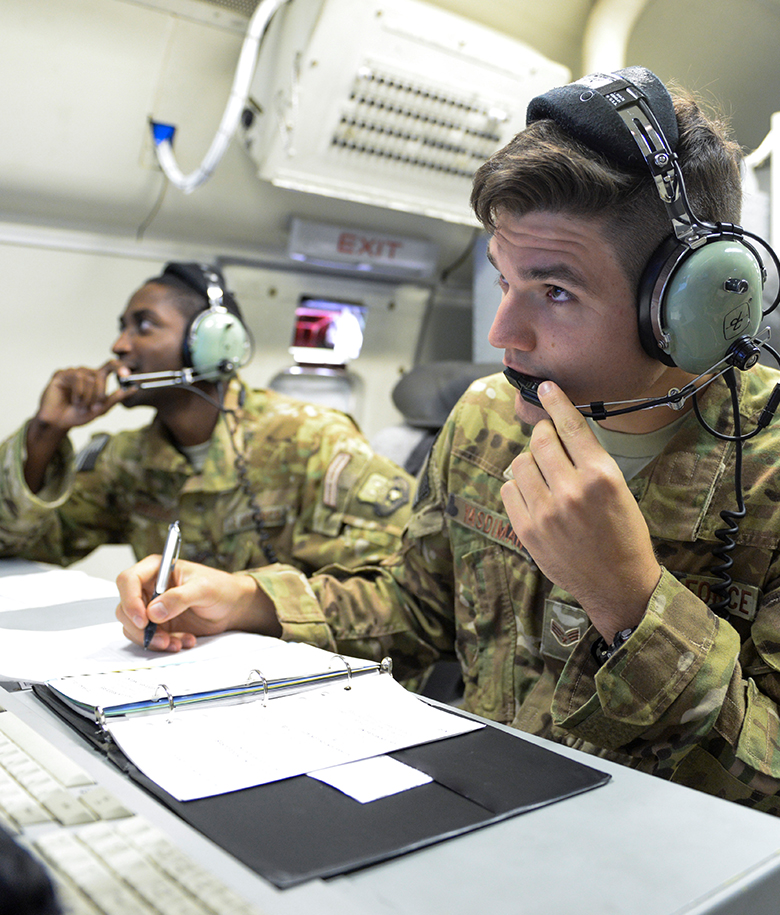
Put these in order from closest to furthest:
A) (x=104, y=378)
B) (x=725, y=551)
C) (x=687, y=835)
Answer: (x=687, y=835) < (x=725, y=551) < (x=104, y=378)

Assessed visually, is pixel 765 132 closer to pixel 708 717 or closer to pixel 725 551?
pixel 725 551

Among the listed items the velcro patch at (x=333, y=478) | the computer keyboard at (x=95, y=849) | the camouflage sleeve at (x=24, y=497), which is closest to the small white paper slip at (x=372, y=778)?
the computer keyboard at (x=95, y=849)

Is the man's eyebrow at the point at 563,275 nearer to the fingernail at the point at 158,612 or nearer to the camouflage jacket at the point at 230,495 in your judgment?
the fingernail at the point at 158,612

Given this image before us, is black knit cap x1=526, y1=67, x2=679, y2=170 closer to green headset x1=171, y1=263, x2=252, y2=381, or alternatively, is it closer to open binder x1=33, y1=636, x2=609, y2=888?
open binder x1=33, y1=636, x2=609, y2=888

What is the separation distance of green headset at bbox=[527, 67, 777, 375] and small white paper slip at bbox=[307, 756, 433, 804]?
0.55 metres

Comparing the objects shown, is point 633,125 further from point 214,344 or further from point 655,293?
point 214,344

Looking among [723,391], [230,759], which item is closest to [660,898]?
[230,759]

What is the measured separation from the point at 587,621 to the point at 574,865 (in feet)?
1.65

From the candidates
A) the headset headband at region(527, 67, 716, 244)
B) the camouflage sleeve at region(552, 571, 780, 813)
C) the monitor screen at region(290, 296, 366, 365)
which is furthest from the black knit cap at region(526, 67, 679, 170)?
the monitor screen at region(290, 296, 366, 365)

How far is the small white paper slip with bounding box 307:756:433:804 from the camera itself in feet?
2.04

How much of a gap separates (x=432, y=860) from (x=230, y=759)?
0.71ft

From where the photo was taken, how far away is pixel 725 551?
98 centimetres

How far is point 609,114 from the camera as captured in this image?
935mm

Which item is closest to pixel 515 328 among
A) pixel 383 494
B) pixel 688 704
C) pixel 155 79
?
pixel 688 704
